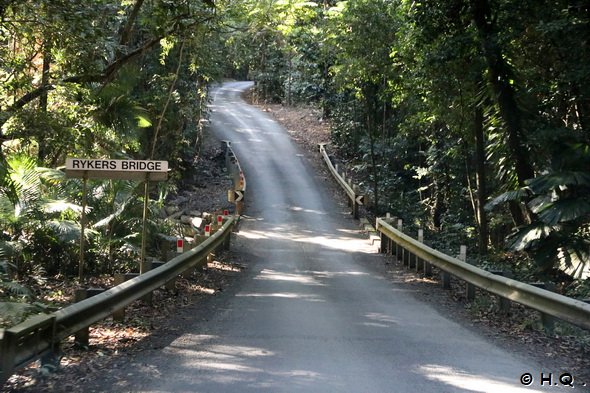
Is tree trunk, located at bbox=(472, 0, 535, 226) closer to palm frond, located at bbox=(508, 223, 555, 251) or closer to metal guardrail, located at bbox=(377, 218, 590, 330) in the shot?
palm frond, located at bbox=(508, 223, 555, 251)

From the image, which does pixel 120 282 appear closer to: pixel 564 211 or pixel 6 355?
pixel 6 355

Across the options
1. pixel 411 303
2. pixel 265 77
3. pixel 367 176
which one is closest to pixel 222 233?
pixel 411 303

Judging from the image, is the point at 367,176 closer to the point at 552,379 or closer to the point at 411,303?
the point at 411,303

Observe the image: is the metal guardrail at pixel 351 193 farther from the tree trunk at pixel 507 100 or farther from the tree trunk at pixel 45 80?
the tree trunk at pixel 45 80

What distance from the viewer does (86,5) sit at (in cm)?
984

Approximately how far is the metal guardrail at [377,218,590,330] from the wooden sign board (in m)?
4.88

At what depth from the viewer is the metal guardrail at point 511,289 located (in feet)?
21.0

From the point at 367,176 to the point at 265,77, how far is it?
26.5 metres

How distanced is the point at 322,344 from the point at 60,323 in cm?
282

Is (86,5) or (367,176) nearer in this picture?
(86,5)

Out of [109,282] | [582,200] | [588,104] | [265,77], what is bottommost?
[109,282]

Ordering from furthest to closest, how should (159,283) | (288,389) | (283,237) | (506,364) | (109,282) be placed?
(283,237)
(109,282)
(159,283)
(506,364)
(288,389)

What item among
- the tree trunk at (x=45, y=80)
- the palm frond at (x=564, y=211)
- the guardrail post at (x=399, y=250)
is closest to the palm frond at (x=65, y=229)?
the tree trunk at (x=45, y=80)

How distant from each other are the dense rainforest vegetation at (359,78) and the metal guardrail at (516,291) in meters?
1.94
